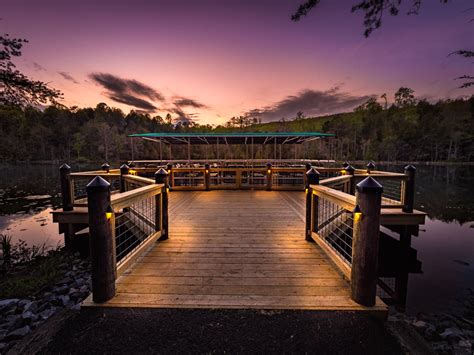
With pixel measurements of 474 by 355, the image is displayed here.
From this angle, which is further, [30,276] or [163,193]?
[30,276]

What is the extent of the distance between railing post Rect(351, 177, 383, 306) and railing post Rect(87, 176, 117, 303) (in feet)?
7.55

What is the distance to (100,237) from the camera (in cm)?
205

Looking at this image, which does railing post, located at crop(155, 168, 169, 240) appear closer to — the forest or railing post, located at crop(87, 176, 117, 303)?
railing post, located at crop(87, 176, 117, 303)

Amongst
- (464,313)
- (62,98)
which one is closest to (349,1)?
(464,313)

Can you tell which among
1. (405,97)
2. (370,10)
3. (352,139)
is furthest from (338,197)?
(405,97)

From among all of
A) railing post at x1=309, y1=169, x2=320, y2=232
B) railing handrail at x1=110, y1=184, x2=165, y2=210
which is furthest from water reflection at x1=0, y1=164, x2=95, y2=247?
railing post at x1=309, y1=169, x2=320, y2=232

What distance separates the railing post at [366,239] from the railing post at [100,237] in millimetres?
2300

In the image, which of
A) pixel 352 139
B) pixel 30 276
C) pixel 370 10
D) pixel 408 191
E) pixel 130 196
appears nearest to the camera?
pixel 130 196

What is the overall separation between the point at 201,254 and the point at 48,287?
3115mm

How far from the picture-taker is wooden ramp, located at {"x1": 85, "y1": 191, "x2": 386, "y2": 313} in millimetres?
2146

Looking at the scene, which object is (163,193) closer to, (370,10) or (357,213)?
(357,213)

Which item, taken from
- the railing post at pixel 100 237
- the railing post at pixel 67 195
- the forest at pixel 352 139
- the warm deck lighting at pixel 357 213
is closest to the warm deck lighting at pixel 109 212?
the railing post at pixel 100 237

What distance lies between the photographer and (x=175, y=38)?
15016 mm

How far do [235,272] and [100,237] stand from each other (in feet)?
5.17
